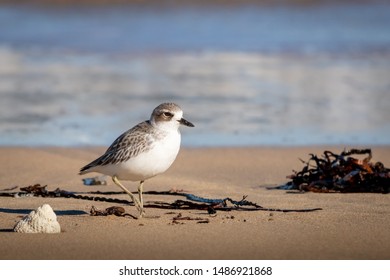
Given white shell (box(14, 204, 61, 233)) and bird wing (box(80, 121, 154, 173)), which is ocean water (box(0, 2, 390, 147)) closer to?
bird wing (box(80, 121, 154, 173))

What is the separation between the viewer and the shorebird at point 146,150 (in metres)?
7.75

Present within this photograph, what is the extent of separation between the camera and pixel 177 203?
830cm

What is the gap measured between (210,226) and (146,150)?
0.85 meters

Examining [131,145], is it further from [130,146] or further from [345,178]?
[345,178]

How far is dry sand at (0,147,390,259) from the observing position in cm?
660

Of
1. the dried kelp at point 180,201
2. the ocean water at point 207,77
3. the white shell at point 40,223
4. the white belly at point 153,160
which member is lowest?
the white shell at point 40,223

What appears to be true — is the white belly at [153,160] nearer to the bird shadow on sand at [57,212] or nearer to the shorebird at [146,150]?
the shorebird at [146,150]

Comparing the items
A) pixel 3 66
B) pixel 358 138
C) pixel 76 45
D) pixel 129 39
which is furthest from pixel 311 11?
pixel 358 138

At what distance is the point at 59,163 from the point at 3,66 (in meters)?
9.53

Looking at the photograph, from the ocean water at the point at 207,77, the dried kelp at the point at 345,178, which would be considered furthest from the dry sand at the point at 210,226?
the ocean water at the point at 207,77

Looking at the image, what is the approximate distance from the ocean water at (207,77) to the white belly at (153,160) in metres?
4.18

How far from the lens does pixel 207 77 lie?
1811 centimetres

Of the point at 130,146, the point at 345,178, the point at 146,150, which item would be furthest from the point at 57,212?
the point at 345,178

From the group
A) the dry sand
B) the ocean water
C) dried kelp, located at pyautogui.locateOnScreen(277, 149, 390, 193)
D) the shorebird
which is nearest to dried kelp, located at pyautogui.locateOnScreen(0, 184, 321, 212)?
the dry sand
